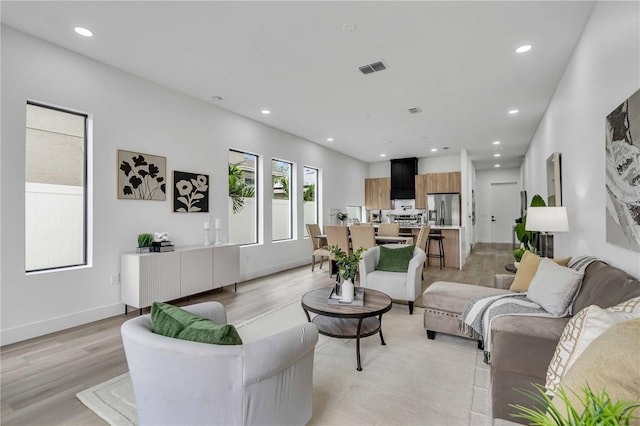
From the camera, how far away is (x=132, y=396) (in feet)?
6.68

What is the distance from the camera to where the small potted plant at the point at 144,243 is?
3.72 meters

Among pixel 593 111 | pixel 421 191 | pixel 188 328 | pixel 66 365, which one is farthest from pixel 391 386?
pixel 421 191

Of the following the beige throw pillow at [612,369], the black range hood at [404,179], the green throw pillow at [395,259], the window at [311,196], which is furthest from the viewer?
the black range hood at [404,179]

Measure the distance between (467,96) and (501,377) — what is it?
13.0 feet

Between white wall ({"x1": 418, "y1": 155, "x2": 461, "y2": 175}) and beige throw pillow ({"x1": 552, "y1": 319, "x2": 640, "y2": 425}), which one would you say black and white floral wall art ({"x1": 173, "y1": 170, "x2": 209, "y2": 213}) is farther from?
white wall ({"x1": 418, "y1": 155, "x2": 461, "y2": 175})

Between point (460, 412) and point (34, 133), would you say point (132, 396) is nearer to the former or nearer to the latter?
point (460, 412)

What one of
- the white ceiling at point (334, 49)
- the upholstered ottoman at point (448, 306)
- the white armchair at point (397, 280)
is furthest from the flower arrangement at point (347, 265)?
the white ceiling at point (334, 49)

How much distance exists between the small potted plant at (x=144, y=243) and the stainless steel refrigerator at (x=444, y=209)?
7.19 meters

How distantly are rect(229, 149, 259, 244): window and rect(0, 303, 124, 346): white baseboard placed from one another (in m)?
2.04

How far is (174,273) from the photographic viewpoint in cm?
385

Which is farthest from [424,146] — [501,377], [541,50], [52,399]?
[52,399]

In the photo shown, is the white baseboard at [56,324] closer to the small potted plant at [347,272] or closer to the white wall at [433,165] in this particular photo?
the small potted plant at [347,272]

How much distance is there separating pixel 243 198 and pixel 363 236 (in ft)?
7.53

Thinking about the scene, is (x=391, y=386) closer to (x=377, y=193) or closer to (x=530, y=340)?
(x=530, y=340)
